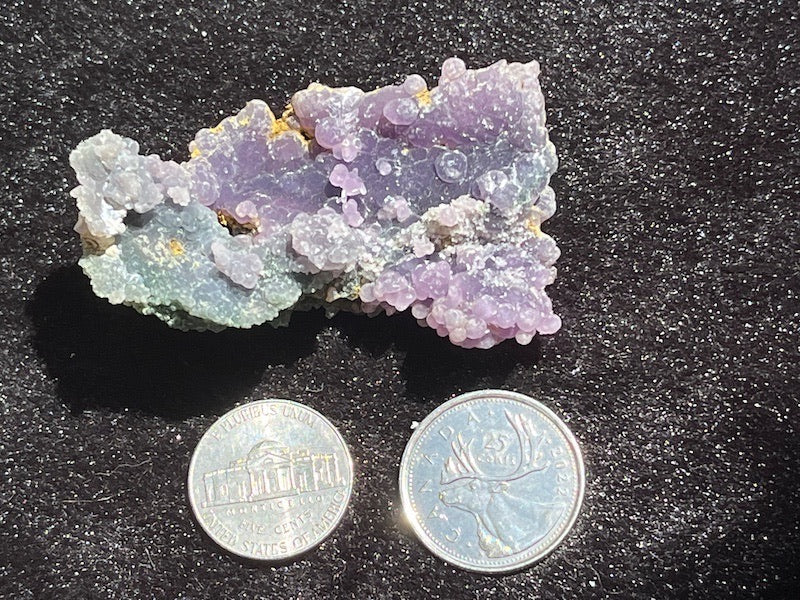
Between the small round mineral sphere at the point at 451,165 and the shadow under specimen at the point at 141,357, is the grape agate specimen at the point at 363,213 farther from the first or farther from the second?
the shadow under specimen at the point at 141,357

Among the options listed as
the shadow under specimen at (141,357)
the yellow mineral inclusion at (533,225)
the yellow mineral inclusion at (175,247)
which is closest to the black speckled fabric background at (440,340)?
the shadow under specimen at (141,357)

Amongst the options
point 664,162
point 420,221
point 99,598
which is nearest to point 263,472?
point 99,598

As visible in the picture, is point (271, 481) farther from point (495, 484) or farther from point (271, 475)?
point (495, 484)

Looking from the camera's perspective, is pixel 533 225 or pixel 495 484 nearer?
pixel 533 225

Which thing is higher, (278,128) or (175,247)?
(278,128)

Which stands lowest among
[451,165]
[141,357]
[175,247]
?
[141,357]

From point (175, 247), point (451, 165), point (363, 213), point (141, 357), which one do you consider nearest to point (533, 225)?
point (451, 165)

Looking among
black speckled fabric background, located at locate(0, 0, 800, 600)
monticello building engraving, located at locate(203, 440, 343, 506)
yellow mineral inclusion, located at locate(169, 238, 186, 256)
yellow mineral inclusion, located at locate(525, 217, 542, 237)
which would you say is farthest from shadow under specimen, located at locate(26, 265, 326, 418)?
yellow mineral inclusion, located at locate(525, 217, 542, 237)

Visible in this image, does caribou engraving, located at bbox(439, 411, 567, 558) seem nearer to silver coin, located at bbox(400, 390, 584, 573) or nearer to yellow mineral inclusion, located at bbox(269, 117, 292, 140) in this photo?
silver coin, located at bbox(400, 390, 584, 573)
